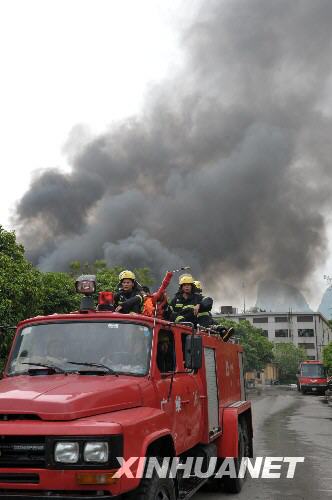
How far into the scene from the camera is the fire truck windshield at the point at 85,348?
5.05 meters

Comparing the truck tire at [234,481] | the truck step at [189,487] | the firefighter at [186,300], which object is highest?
the firefighter at [186,300]

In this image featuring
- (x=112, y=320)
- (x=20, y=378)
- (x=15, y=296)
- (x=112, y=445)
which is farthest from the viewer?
(x=15, y=296)

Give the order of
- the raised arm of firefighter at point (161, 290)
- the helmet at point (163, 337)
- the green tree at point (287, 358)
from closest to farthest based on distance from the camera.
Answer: the helmet at point (163, 337) → the raised arm of firefighter at point (161, 290) → the green tree at point (287, 358)

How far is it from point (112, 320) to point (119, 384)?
32.4 inches

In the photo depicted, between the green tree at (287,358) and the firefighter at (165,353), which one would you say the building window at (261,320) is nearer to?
the green tree at (287,358)

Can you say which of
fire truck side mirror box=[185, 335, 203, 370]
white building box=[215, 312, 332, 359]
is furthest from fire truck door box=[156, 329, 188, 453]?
white building box=[215, 312, 332, 359]

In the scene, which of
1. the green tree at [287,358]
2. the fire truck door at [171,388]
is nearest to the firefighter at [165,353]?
the fire truck door at [171,388]

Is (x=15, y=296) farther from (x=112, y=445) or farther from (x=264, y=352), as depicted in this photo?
(x=264, y=352)

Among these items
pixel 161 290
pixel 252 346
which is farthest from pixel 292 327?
pixel 161 290

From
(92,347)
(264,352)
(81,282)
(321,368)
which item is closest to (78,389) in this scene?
(92,347)

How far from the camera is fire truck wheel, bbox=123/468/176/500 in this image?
4258 mm

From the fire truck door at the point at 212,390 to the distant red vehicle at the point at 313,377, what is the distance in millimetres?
40612

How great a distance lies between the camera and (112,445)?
12.8ft

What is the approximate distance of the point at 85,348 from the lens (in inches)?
203
